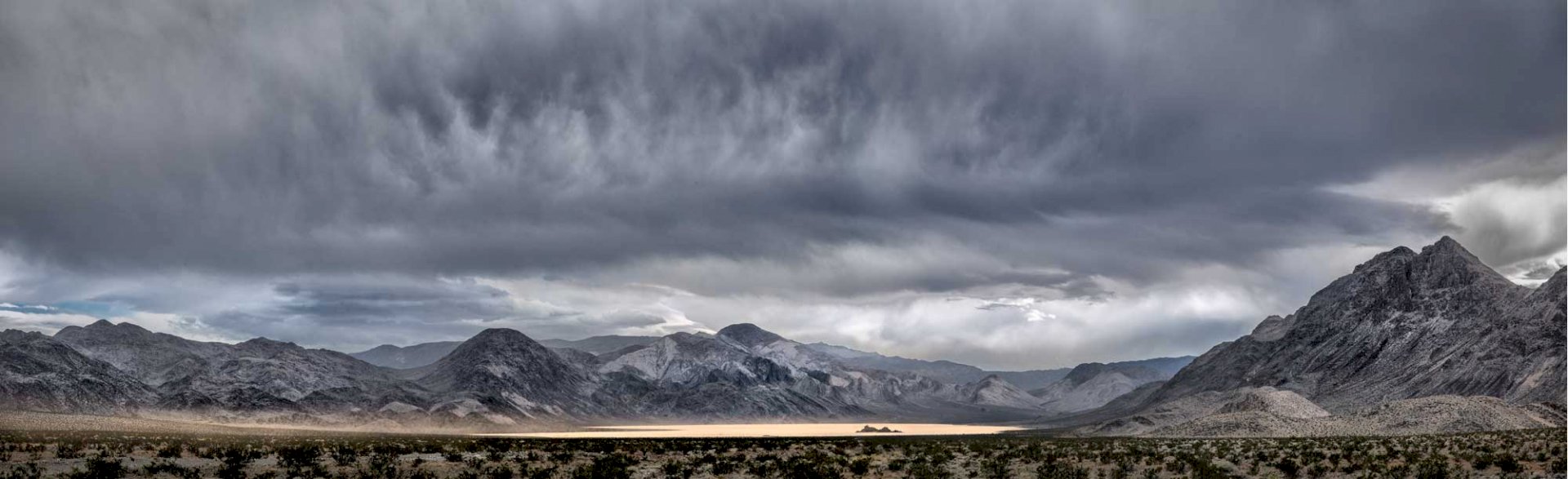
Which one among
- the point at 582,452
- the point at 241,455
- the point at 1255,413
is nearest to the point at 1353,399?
the point at 1255,413

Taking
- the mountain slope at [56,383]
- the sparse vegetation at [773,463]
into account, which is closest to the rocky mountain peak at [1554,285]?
Answer: the sparse vegetation at [773,463]

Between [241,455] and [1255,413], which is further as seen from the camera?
[1255,413]

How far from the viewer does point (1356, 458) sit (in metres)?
51.7

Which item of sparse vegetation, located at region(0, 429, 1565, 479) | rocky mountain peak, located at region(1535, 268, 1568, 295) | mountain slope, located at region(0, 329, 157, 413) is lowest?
sparse vegetation, located at region(0, 429, 1565, 479)

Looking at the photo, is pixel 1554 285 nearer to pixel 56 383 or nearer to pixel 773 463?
pixel 773 463

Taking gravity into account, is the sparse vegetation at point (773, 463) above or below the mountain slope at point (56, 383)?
below

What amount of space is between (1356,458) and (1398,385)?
162959 mm

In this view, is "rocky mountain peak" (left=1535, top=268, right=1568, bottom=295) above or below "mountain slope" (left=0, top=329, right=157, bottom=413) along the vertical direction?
above

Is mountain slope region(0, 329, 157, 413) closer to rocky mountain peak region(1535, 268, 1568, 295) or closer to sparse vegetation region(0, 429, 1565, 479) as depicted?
sparse vegetation region(0, 429, 1565, 479)

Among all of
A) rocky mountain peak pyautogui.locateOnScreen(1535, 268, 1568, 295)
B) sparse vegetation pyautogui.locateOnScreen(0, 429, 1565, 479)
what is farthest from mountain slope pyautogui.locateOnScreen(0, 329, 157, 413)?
rocky mountain peak pyautogui.locateOnScreen(1535, 268, 1568, 295)

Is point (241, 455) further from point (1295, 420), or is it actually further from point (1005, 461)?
point (1295, 420)

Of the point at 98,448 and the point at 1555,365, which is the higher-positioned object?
the point at 1555,365

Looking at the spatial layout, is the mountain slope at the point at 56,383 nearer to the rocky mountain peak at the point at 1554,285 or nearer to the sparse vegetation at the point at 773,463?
the sparse vegetation at the point at 773,463

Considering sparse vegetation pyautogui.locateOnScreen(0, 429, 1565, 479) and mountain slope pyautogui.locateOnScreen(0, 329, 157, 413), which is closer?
sparse vegetation pyautogui.locateOnScreen(0, 429, 1565, 479)
